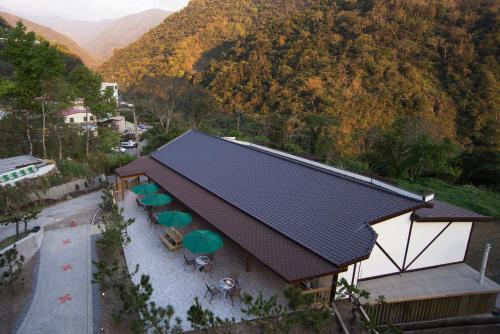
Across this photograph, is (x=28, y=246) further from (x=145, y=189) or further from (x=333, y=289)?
(x=333, y=289)

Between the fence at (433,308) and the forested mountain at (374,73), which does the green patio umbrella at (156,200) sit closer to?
the fence at (433,308)

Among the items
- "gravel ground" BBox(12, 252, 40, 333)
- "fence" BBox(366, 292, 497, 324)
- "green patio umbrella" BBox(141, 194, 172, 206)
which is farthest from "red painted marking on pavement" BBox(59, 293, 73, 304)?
"fence" BBox(366, 292, 497, 324)

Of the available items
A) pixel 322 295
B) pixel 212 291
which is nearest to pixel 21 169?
pixel 212 291

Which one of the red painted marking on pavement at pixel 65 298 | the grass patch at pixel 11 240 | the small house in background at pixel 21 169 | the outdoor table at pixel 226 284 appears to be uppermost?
the small house in background at pixel 21 169

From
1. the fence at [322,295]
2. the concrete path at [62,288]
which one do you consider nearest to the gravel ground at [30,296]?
the concrete path at [62,288]

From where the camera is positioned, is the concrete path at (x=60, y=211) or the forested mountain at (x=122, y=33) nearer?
the concrete path at (x=60, y=211)

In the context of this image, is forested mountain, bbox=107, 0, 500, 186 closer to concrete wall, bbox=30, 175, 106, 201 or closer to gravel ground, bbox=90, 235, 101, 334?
concrete wall, bbox=30, 175, 106, 201

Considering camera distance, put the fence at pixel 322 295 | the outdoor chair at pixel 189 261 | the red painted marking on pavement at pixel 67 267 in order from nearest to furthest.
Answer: the fence at pixel 322 295, the outdoor chair at pixel 189 261, the red painted marking on pavement at pixel 67 267

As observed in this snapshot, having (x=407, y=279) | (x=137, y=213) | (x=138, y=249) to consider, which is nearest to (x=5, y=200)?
(x=137, y=213)
